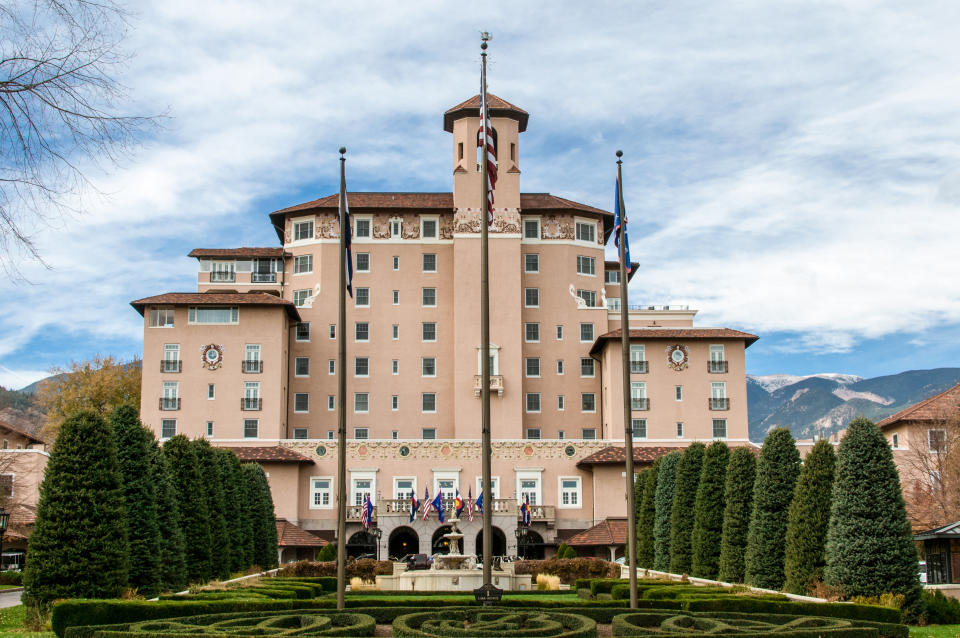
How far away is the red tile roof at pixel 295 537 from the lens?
5653cm

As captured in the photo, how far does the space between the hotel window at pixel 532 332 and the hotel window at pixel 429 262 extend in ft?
24.7

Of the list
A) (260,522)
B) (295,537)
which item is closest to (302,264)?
(295,537)

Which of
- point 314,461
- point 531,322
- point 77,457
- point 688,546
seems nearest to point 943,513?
point 688,546

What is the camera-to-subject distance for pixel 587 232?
244 feet

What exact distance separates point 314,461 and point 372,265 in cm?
1524

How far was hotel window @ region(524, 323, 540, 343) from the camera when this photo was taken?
71.1 meters

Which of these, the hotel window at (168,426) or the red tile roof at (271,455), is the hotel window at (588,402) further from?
the hotel window at (168,426)

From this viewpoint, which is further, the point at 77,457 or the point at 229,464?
the point at 229,464

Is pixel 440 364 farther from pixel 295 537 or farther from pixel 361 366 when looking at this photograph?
pixel 295 537

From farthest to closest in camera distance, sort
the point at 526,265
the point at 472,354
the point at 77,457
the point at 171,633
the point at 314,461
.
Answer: the point at 526,265 → the point at 472,354 → the point at 314,461 → the point at 77,457 → the point at 171,633

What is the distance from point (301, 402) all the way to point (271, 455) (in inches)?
345

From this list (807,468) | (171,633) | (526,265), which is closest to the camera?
(171,633)

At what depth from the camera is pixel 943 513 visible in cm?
5297

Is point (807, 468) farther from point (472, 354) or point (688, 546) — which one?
point (472, 354)
